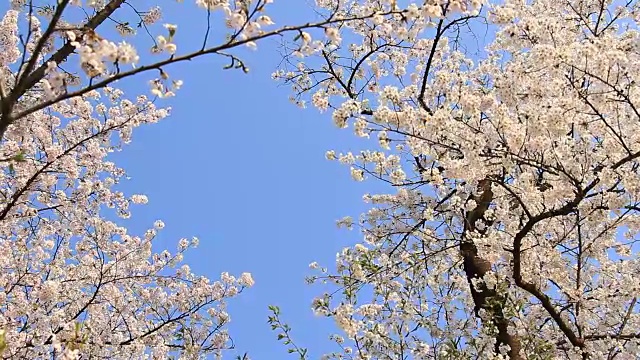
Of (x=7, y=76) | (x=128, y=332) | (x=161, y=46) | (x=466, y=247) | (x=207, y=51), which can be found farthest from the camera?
(x=128, y=332)

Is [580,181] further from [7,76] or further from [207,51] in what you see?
[7,76]

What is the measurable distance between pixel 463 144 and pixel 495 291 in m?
1.62

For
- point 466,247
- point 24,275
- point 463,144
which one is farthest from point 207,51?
point 24,275

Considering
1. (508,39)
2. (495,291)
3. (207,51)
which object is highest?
(508,39)

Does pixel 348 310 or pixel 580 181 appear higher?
pixel 580 181

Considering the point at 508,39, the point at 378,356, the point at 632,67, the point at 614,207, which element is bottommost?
the point at 378,356

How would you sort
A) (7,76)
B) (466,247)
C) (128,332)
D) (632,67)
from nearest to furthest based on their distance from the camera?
(632,67)
(7,76)
(466,247)
(128,332)

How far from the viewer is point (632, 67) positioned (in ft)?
16.4

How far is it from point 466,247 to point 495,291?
0.97 m

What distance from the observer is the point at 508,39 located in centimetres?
667

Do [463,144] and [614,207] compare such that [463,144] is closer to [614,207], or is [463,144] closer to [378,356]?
[614,207]

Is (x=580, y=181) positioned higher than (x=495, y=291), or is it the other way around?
(x=580, y=181)

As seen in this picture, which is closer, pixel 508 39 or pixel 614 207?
pixel 614 207

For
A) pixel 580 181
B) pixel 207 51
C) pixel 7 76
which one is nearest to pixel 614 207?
pixel 580 181
